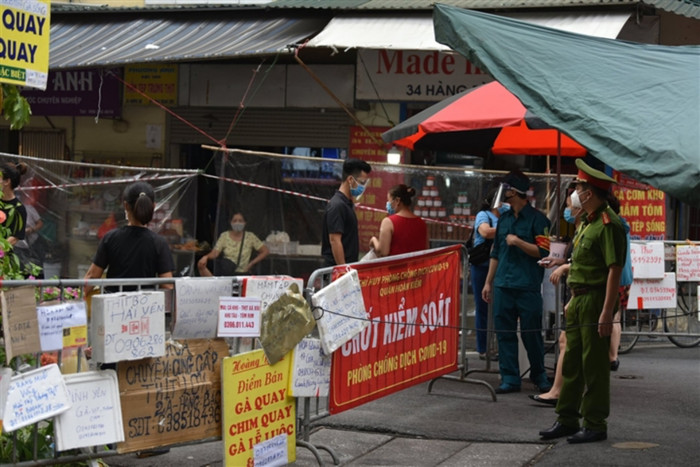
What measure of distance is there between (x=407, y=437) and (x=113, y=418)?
2.72 meters

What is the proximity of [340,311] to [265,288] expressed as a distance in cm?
68

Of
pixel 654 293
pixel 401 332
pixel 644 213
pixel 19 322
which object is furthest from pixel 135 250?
pixel 644 213

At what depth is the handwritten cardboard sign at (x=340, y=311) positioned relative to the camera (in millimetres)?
6773

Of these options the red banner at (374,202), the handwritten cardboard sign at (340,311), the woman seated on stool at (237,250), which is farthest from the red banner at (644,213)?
the handwritten cardboard sign at (340,311)

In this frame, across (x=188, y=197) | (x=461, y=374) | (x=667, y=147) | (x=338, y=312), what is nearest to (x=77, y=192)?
(x=188, y=197)

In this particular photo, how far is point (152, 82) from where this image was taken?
18.1 m

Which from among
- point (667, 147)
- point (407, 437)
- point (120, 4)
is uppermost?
point (120, 4)

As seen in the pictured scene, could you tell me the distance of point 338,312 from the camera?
693 cm

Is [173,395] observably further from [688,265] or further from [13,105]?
[688,265]

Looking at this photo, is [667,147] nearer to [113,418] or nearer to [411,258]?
[411,258]

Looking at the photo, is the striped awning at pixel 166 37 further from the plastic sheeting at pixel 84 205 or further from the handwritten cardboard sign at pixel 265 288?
the handwritten cardboard sign at pixel 265 288

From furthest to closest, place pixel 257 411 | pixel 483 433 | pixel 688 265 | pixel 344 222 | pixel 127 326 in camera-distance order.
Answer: pixel 688 265
pixel 344 222
pixel 483 433
pixel 257 411
pixel 127 326

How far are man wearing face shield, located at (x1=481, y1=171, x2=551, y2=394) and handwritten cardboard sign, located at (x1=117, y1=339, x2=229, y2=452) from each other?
367cm

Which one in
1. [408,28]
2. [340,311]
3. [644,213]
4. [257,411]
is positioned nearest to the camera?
[257,411]
